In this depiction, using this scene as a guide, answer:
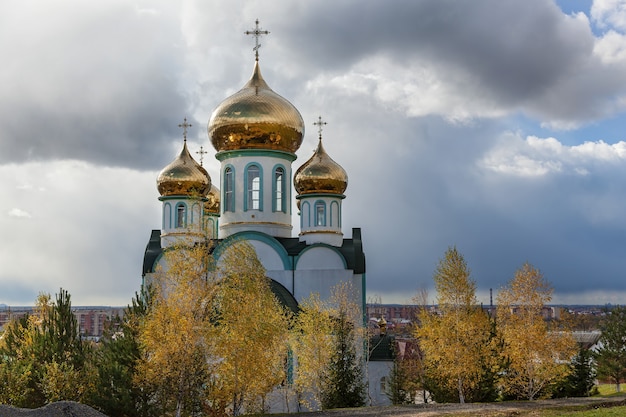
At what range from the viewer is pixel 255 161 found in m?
23.8

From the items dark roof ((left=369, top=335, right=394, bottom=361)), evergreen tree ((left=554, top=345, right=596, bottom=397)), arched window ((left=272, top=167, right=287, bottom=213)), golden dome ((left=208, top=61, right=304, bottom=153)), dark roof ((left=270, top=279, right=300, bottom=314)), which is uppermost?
golden dome ((left=208, top=61, right=304, bottom=153))

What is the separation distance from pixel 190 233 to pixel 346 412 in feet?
16.6

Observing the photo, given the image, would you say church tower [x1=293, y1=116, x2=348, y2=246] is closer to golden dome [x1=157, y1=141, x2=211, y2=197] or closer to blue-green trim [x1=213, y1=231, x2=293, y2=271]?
blue-green trim [x1=213, y1=231, x2=293, y2=271]

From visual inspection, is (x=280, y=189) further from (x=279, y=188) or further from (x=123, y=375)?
(x=123, y=375)

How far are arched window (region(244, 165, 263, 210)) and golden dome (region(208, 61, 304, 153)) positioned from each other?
760 mm

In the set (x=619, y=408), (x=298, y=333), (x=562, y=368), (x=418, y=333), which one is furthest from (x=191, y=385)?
(x=562, y=368)

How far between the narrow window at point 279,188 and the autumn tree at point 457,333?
24.8 feet

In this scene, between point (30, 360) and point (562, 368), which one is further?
point (562, 368)

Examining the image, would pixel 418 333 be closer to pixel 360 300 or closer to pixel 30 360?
pixel 360 300

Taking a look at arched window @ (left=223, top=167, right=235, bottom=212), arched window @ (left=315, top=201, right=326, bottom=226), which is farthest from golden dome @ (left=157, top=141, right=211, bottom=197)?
arched window @ (left=315, top=201, right=326, bottom=226)

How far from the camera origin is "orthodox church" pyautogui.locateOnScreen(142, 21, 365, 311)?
75.2 ft

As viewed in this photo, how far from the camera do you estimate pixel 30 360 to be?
15.0 m

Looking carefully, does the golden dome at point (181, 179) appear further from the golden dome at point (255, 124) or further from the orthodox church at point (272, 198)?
the golden dome at point (255, 124)

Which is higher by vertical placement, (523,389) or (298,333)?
(298,333)
